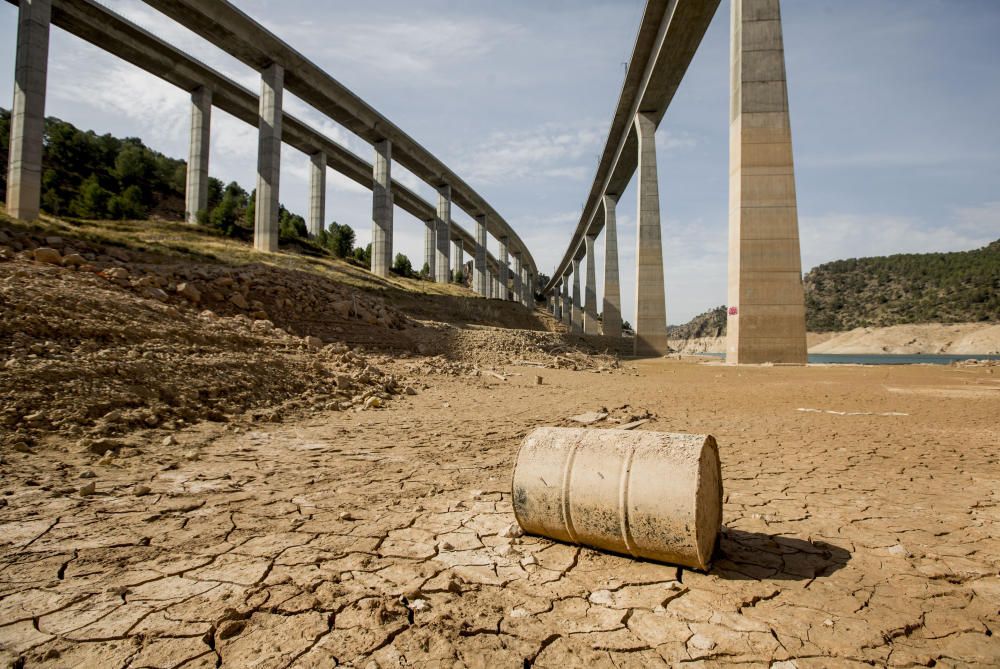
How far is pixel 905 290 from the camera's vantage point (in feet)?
278

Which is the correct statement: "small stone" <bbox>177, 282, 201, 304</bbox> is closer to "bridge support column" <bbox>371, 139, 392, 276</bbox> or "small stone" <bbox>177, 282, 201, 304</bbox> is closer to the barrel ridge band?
the barrel ridge band

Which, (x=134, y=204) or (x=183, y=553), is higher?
(x=134, y=204)

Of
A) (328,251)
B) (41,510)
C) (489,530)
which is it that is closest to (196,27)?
(328,251)

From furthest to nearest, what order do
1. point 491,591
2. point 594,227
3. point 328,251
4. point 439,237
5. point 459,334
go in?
point 594,227
point 439,237
point 328,251
point 459,334
point 491,591

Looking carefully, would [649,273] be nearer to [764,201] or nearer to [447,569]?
[764,201]

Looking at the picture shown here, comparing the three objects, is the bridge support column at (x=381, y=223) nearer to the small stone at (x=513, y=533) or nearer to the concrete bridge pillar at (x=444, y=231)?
the concrete bridge pillar at (x=444, y=231)

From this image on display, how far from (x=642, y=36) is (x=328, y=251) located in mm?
22944

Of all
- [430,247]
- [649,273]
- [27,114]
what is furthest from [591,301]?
[27,114]

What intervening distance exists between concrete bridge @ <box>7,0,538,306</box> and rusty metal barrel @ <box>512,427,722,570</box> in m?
23.9

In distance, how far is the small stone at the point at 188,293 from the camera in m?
10.7

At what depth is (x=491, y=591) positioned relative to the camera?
2207 millimetres

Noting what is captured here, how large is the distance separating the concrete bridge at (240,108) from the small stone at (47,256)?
39.7ft

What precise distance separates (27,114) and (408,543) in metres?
24.5

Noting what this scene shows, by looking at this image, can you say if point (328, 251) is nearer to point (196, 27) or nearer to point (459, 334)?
point (196, 27)
